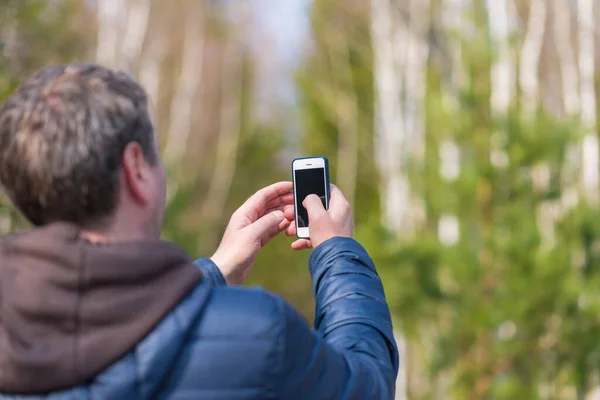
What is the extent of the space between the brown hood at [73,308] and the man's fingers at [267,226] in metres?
0.66

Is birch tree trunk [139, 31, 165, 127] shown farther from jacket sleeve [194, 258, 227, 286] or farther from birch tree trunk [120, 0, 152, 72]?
jacket sleeve [194, 258, 227, 286]

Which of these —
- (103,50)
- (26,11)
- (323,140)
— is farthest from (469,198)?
(323,140)

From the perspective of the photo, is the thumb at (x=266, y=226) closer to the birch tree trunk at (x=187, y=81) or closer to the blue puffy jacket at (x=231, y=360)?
the blue puffy jacket at (x=231, y=360)

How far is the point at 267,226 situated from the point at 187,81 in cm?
2627

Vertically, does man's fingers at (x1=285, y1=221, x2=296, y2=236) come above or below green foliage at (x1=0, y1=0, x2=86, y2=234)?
below

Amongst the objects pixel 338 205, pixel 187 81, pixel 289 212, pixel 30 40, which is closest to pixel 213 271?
pixel 289 212

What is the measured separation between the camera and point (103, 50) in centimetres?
1944

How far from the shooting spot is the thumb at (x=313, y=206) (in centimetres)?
179

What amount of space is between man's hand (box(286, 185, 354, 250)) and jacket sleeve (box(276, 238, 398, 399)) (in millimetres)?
37

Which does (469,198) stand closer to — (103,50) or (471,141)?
(471,141)

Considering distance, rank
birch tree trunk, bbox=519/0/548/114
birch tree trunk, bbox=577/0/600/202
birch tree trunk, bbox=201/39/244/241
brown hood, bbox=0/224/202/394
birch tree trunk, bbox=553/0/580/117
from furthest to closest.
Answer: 1. birch tree trunk, bbox=201/39/244/241
2. birch tree trunk, bbox=553/0/580/117
3. birch tree trunk, bbox=577/0/600/202
4. birch tree trunk, bbox=519/0/548/114
5. brown hood, bbox=0/224/202/394

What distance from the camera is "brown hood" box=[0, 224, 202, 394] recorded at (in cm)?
132

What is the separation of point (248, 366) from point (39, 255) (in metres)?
0.36

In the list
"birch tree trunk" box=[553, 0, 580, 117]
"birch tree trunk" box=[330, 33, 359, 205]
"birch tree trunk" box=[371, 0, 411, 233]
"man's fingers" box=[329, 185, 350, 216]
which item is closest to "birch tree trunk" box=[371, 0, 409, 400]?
"birch tree trunk" box=[371, 0, 411, 233]
